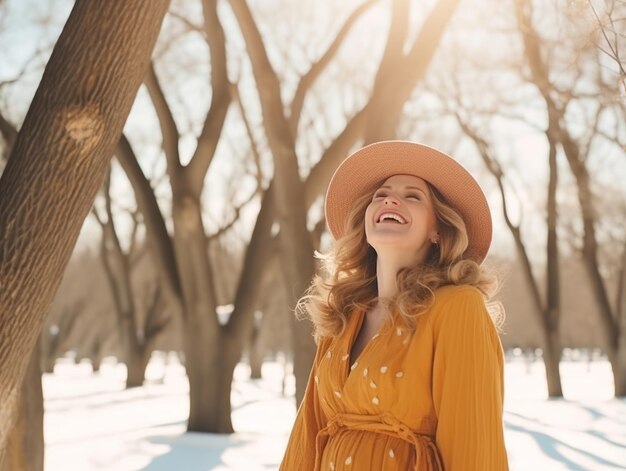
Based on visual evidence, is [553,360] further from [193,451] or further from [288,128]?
[288,128]

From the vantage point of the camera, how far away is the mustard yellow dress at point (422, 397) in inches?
90.3

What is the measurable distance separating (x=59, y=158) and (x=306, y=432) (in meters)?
2.33

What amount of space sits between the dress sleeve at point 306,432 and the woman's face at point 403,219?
17.1 inches

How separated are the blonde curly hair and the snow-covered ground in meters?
6.63

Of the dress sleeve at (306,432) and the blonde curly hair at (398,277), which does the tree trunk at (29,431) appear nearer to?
the blonde curly hair at (398,277)

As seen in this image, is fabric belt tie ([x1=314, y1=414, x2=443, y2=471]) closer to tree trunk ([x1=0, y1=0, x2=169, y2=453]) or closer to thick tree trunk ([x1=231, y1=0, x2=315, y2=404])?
tree trunk ([x1=0, y1=0, x2=169, y2=453])

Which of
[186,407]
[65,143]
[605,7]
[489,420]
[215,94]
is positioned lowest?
[186,407]

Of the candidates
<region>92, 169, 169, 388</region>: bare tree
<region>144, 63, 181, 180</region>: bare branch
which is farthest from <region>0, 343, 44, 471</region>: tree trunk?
<region>92, 169, 169, 388</region>: bare tree

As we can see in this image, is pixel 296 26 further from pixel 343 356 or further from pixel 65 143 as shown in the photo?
pixel 343 356

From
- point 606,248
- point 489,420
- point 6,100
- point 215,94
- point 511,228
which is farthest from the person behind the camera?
point 606,248

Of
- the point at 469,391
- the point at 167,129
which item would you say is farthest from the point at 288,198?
the point at 469,391

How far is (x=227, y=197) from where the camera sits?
2703 cm

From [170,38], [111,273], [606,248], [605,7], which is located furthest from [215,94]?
[606,248]

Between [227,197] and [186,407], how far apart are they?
10.3 metres
